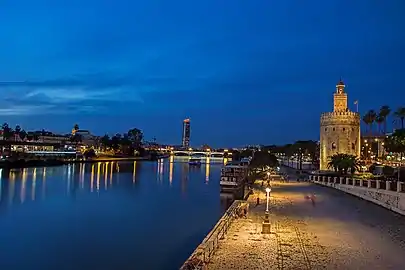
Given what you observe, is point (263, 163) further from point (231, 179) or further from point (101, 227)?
point (101, 227)

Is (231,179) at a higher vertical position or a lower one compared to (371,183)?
lower

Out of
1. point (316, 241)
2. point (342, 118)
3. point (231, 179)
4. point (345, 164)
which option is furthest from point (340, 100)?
point (316, 241)

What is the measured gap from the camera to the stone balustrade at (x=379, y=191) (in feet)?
94.2

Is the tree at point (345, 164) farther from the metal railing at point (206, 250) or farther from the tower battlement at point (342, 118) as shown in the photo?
the metal railing at point (206, 250)

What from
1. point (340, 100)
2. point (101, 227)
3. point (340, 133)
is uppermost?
point (340, 100)

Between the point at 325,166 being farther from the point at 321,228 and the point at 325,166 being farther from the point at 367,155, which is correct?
the point at 321,228

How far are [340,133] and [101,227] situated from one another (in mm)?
47049

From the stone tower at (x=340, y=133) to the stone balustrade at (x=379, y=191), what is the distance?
870 inches

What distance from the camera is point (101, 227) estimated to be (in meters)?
31.9

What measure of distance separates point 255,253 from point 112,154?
16615 centimetres

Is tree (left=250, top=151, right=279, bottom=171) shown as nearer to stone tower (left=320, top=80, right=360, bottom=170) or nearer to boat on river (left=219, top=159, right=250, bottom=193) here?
stone tower (left=320, top=80, right=360, bottom=170)

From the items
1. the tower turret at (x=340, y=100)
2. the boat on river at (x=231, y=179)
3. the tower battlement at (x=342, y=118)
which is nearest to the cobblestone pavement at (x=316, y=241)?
the boat on river at (x=231, y=179)

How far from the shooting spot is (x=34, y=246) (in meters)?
25.8

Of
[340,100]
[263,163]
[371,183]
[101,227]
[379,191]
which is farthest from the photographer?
[263,163]
